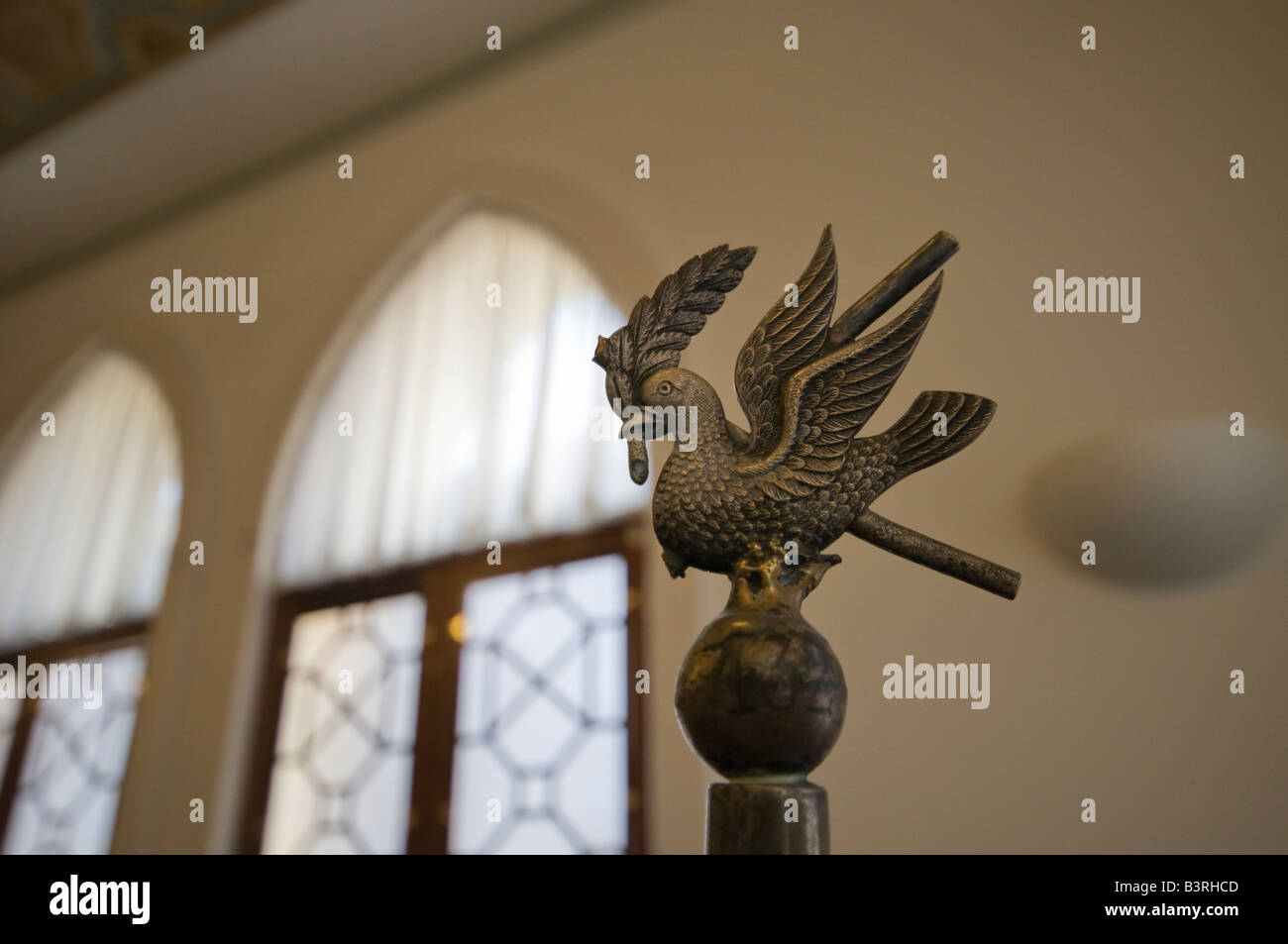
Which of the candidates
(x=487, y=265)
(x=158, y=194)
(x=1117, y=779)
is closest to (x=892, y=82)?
(x=487, y=265)

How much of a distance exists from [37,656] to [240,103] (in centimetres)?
313

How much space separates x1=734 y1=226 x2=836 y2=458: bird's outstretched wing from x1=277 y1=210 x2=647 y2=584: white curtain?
96.2 inches

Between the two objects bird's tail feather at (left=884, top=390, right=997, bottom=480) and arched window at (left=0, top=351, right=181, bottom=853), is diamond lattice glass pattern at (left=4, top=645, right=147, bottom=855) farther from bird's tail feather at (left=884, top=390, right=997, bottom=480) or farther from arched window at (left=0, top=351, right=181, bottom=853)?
bird's tail feather at (left=884, top=390, right=997, bottom=480)

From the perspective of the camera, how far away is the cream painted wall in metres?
2.30

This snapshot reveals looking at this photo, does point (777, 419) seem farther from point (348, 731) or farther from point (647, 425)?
point (348, 731)

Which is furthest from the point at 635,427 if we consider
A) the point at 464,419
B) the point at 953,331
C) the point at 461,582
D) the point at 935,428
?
the point at 464,419

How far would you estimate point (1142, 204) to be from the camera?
9.09 feet

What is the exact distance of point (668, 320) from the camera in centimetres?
99

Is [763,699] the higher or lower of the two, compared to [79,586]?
lower

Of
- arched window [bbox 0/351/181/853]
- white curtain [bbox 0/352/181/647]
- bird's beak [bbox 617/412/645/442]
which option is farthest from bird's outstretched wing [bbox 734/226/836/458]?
white curtain [bbox 0/352/181/647]

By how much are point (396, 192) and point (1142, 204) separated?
3.33m

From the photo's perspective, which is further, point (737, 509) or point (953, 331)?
point (953, 331)

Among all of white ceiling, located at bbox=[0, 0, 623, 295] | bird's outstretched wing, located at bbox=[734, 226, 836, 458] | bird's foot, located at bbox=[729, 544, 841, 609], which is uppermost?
white ceiling, located at bbox=[0, 0, 623, 295]

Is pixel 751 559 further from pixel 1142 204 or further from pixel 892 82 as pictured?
pixel 892 82
